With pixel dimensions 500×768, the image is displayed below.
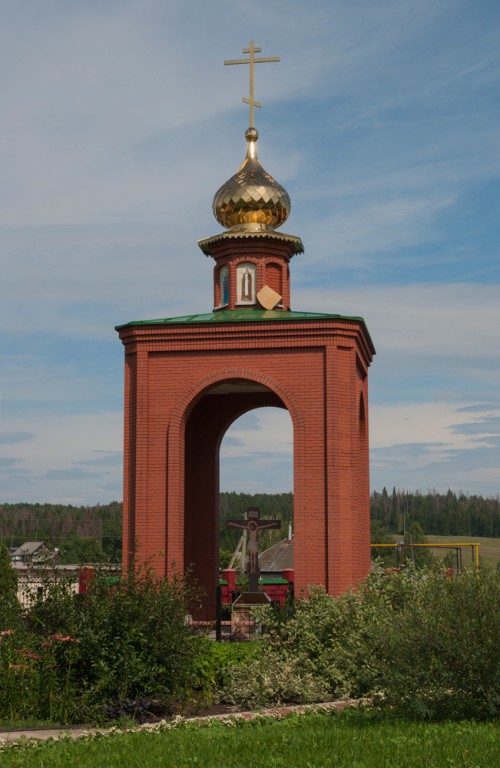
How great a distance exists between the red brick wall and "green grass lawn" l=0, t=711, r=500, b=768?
6255mm

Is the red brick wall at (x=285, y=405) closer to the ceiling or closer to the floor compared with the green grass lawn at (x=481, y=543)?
closer to the ceiling

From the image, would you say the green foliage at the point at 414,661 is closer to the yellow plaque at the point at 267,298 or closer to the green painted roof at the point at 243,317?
the green painted roof at the point at 243,317

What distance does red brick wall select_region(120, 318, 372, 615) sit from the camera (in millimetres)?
16609

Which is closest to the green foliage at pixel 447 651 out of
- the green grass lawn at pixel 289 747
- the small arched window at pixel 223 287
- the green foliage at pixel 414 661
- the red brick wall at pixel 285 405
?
the green foliage at pixel 414 661

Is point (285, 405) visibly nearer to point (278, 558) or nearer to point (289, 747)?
point (289, 747)

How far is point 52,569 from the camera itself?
12.5m

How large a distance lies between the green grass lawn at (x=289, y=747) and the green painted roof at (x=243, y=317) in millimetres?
8079

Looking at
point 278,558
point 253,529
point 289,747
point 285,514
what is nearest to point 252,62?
point 253,529

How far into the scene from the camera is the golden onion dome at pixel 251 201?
1975 centimetres

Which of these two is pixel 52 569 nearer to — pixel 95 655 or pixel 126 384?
pixel 95 655

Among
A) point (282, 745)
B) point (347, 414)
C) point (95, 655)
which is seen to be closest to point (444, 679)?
point (282, 745)

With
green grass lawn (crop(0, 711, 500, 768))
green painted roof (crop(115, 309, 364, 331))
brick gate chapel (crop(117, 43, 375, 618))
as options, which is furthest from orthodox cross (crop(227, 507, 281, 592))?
green grass lawn (crop(0, 711, 500, 768))

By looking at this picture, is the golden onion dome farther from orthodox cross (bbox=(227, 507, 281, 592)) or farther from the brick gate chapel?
orthodox cross (bbox=(227, 507, 281, 592))

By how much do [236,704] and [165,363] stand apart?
7054 mm
